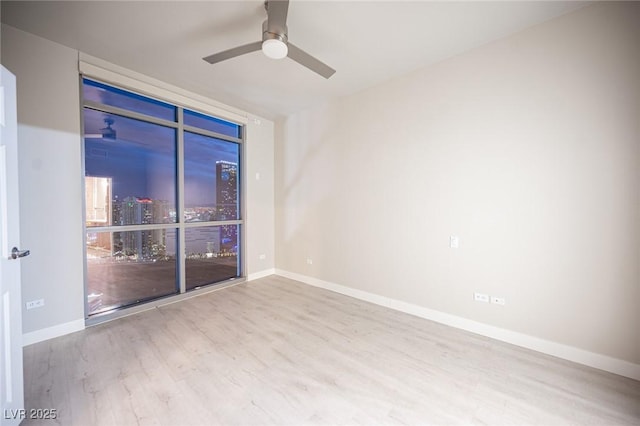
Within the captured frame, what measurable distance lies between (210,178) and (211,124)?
88 centimetres

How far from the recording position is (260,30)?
7.84 feet

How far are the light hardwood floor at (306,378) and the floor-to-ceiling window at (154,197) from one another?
2.41 feet

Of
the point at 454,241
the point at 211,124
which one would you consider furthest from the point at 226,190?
the point at 454,241

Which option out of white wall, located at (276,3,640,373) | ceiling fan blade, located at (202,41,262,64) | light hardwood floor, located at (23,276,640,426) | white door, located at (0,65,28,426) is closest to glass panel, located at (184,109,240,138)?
ceiling fan blade, located at (202,41,262,64)

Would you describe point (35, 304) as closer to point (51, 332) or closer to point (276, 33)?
point (51, 332)

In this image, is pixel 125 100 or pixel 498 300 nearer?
pixel 498 300

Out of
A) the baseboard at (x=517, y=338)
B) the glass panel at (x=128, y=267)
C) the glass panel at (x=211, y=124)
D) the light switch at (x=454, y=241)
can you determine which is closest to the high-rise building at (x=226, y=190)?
the glass panel at (x=211, y=124)

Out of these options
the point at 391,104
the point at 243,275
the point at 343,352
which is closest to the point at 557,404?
the point at 343,352

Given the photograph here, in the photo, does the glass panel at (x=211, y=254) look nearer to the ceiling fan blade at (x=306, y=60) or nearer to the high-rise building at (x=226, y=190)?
the high-rise building at (x=226, y=190)

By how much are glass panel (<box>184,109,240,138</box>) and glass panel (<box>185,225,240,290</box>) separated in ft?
5.28

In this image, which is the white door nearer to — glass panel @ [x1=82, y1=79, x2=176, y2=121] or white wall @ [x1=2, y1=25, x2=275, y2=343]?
white wall @ [x1=2, y1=25, x2=275, y2=343]

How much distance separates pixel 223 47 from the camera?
263 cm

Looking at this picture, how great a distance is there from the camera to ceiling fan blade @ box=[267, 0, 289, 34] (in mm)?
1864

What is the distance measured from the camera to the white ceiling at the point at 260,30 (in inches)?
81.7
